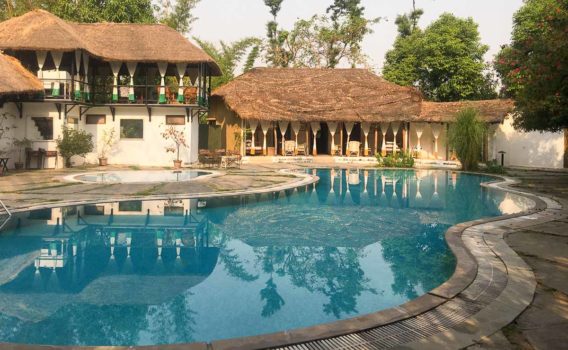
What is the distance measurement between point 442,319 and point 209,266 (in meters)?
3.57

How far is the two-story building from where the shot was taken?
19750 mm

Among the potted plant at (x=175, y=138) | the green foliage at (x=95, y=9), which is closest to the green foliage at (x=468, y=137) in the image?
the potted plant at (x=175, y=138)

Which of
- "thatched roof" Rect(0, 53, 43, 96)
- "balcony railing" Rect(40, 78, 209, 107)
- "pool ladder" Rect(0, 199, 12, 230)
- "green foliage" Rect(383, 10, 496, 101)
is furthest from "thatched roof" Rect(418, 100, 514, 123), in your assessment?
"pool ladder" Rect(0, 199, 12, 230)

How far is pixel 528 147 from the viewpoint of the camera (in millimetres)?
24656

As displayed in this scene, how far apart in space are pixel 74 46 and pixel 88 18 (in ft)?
37.1

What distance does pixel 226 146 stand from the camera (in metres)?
28.4

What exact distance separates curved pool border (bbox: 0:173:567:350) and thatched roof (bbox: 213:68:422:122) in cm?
2126

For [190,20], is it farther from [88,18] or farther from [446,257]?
[446,257]

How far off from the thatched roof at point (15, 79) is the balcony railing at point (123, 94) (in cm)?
92

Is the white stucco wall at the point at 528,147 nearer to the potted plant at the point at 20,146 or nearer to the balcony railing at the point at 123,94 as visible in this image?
the balcony railing at the point at 123,94

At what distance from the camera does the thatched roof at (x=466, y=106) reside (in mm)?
24969

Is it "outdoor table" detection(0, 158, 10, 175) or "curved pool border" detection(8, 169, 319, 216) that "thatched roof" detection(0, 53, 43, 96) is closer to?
"outdoor table" detection(0, 158, 10, 175)

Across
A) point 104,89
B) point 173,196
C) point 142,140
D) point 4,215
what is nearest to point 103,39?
point 104,89

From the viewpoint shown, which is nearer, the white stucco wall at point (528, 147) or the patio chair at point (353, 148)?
the white stucco wall at point (528, 147)
